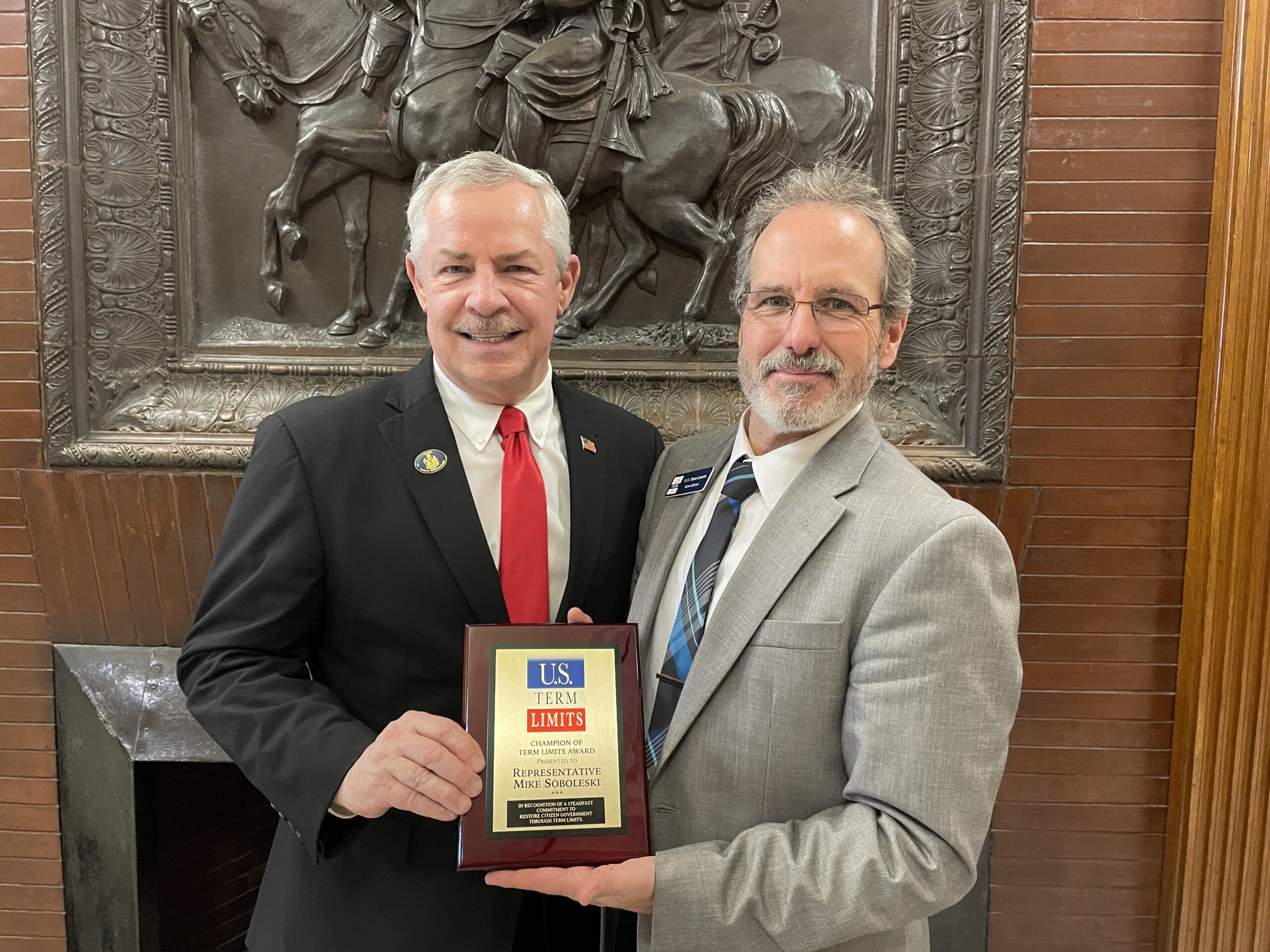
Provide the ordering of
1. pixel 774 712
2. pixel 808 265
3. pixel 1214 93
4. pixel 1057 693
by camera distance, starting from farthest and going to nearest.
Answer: pixel 1057 693 → pixel 1214 93 → pixel 808 265 → pixel 774 712

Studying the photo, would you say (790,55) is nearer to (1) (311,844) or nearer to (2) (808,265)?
(2) (808,265)

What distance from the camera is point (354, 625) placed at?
1.52 metres

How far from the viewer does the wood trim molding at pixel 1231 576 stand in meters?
2.22

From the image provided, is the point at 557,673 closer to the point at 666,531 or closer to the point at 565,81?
the point at 666,531

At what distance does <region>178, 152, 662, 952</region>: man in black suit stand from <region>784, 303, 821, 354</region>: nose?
1.58 ft

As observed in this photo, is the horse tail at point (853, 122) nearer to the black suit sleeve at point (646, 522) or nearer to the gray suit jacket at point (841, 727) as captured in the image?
the black suit sleeve at point (646, 522)

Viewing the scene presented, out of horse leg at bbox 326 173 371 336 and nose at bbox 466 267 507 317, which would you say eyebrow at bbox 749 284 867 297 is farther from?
horse leg at bbox 326 173 371 336

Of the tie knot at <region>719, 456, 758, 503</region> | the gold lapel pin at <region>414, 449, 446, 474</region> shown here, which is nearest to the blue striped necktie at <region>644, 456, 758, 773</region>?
the tie knot at <region>719, 456, 758, 503</region>

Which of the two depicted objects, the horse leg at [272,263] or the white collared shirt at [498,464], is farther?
the horse leg at [272,263]

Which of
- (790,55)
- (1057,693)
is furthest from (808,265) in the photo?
(1057,693)

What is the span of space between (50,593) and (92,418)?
0.53m

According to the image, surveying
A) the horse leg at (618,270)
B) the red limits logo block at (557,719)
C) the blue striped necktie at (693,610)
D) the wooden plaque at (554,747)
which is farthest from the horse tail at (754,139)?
the red limits logo block at (557,719)

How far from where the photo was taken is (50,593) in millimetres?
2529

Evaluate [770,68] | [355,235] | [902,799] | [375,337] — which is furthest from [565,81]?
[902,799]
